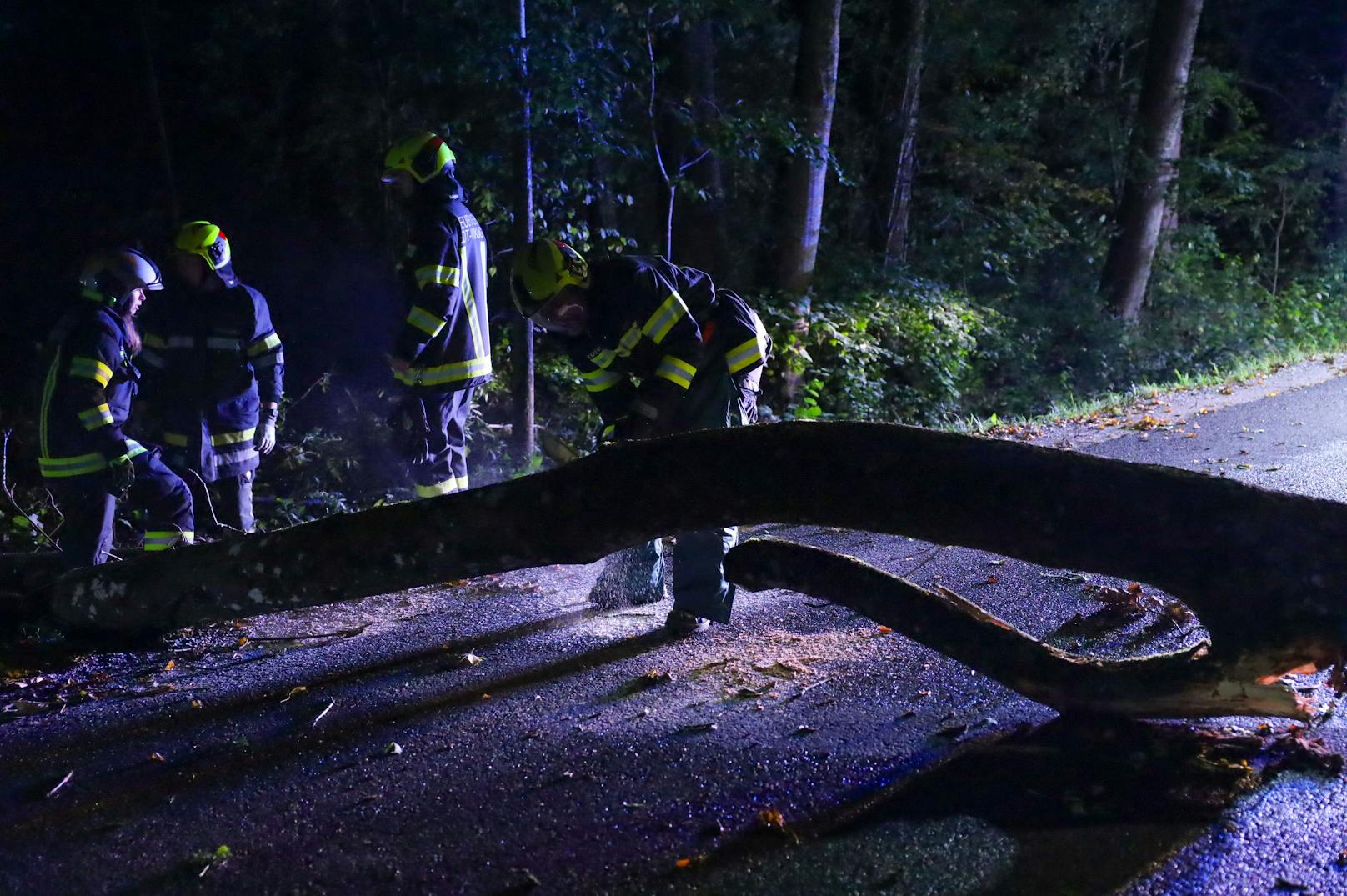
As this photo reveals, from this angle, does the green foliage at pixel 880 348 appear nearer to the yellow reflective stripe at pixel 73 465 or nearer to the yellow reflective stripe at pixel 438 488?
the yellow reflective stripe at pixel 438 488

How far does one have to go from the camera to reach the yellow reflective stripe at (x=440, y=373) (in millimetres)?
6059

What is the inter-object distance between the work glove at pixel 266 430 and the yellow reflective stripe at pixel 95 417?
42.5 inches

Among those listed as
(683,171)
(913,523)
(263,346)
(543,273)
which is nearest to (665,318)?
(543,273)

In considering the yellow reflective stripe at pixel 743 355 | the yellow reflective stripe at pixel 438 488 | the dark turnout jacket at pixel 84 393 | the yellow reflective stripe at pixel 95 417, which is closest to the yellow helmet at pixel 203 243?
the dark turnout jacket at pixel 84 393

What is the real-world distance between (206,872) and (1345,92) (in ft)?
69.8

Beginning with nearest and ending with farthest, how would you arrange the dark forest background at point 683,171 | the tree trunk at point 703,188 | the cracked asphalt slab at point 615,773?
1. the cracked asphalt slab at point 615,773
2. the dark forest background at point 683,171
3. the tree trunk at point 703,188

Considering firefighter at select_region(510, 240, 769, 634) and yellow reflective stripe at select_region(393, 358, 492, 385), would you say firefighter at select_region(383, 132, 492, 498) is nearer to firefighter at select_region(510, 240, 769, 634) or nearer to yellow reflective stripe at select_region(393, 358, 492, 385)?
yellow reflective stripe at select_region(393, 358, 492, 385)

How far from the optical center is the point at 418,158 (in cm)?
596

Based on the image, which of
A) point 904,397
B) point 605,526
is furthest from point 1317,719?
point 904,397

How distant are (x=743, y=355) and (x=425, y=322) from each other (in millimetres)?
2070

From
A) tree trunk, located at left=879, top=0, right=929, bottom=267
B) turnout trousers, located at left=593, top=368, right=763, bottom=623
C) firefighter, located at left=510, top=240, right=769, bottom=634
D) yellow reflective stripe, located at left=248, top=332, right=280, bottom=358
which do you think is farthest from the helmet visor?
tree trunk, located at left=879, top=0, right=929, bottom=267

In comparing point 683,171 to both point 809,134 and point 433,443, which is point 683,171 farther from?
point 433,443

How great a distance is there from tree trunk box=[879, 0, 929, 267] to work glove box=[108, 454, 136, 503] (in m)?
9.94

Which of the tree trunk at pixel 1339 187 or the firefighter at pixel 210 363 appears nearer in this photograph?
the firefighter at pixel 210 363
